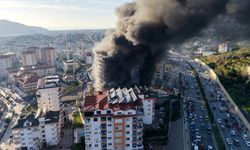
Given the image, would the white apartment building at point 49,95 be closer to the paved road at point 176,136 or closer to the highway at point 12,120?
the highway at point 12,120

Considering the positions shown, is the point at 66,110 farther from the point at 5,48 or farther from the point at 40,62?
the point at 5,48

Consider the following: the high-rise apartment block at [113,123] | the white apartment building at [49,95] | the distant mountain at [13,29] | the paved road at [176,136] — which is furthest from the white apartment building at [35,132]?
the distant mountain at [13,29]

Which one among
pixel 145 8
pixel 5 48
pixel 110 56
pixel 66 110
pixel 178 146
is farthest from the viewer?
pixel 5 48

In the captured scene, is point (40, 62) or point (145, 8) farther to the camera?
point (40, 62)

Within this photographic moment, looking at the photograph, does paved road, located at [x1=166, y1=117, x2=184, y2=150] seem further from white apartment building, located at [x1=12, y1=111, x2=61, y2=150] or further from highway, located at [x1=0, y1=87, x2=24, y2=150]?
highway, located at [x1=0, y1=87, x2=24, y2=150]

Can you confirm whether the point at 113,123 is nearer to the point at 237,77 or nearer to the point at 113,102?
the point at 113,102

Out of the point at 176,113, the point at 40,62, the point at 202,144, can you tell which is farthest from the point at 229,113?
the point at 40,62
